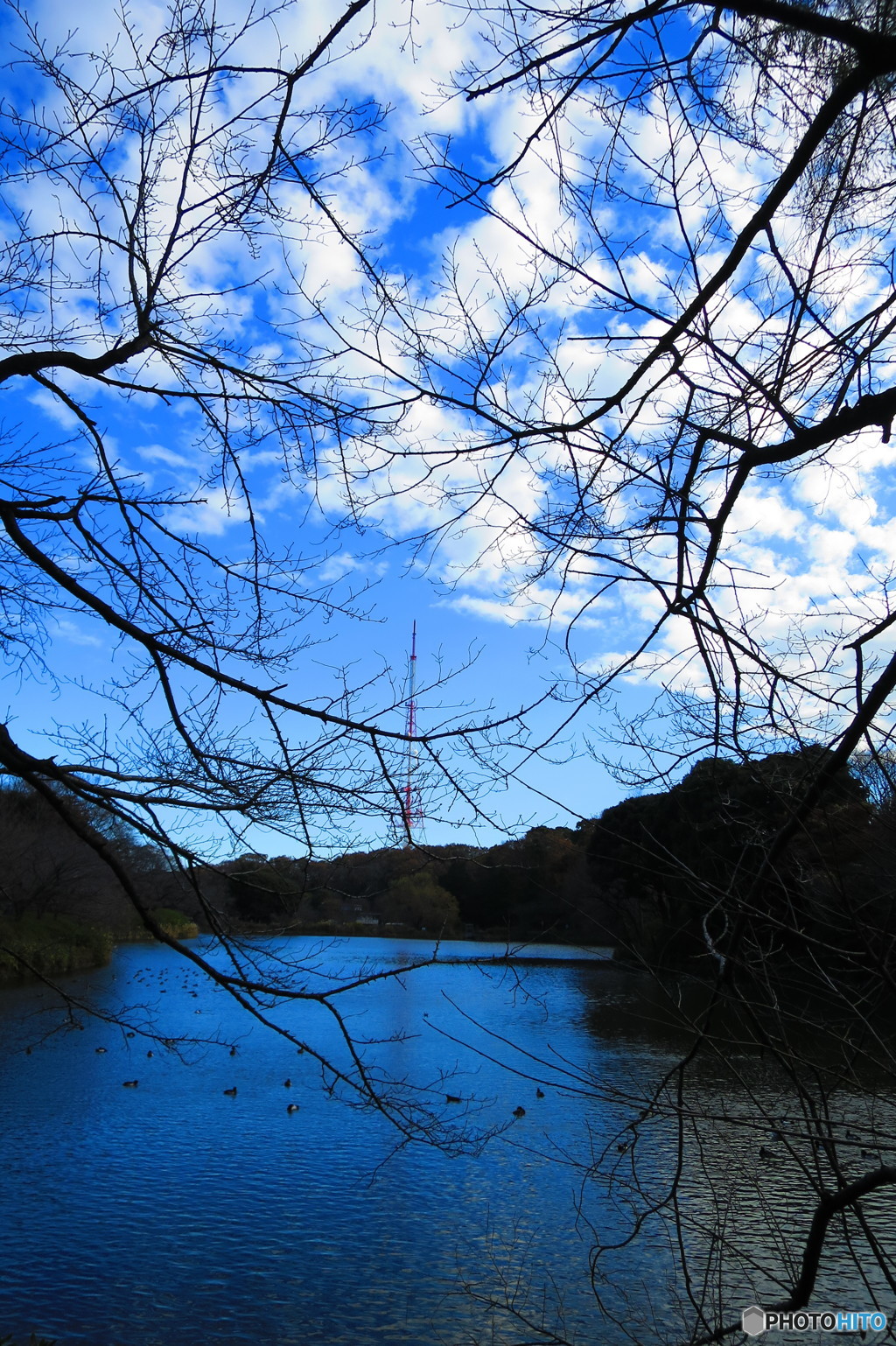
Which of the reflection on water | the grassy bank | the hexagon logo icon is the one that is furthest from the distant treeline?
the grassy bank

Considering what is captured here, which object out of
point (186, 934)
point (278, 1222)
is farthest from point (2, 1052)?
point (186, 934)

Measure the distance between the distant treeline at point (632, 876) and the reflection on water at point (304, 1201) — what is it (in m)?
0.27

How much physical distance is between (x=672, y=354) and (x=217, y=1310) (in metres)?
9.42

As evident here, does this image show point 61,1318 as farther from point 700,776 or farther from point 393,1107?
point 700,776

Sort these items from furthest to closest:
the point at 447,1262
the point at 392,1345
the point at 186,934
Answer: the point at 447,1262 → the point at 392,1345 → the point at 186,934

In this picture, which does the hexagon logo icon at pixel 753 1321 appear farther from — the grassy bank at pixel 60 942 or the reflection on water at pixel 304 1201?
the grassy bank at pixel 60 942

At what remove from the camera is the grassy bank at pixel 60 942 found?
25.4 metres

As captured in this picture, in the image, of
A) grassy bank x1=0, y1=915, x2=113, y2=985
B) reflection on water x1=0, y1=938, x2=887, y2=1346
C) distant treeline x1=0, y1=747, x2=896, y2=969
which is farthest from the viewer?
grassy bank x1=0, y1=915, x2=113, y2=985

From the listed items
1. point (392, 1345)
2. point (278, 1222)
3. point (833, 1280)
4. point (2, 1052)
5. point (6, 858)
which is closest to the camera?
point (392, 1345)

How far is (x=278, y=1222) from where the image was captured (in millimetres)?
10773

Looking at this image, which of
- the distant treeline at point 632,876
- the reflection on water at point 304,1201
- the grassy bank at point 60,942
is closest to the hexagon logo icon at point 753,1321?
the reflection on water at point 304,1201

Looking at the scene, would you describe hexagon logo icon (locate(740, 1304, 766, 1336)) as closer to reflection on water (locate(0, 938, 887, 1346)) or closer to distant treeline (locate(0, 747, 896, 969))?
reflection on water (locate(0, 938, 887, 1346))

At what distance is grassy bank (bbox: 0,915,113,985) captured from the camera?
2539cm

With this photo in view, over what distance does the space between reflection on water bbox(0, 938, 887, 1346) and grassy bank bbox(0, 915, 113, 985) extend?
619 cm
